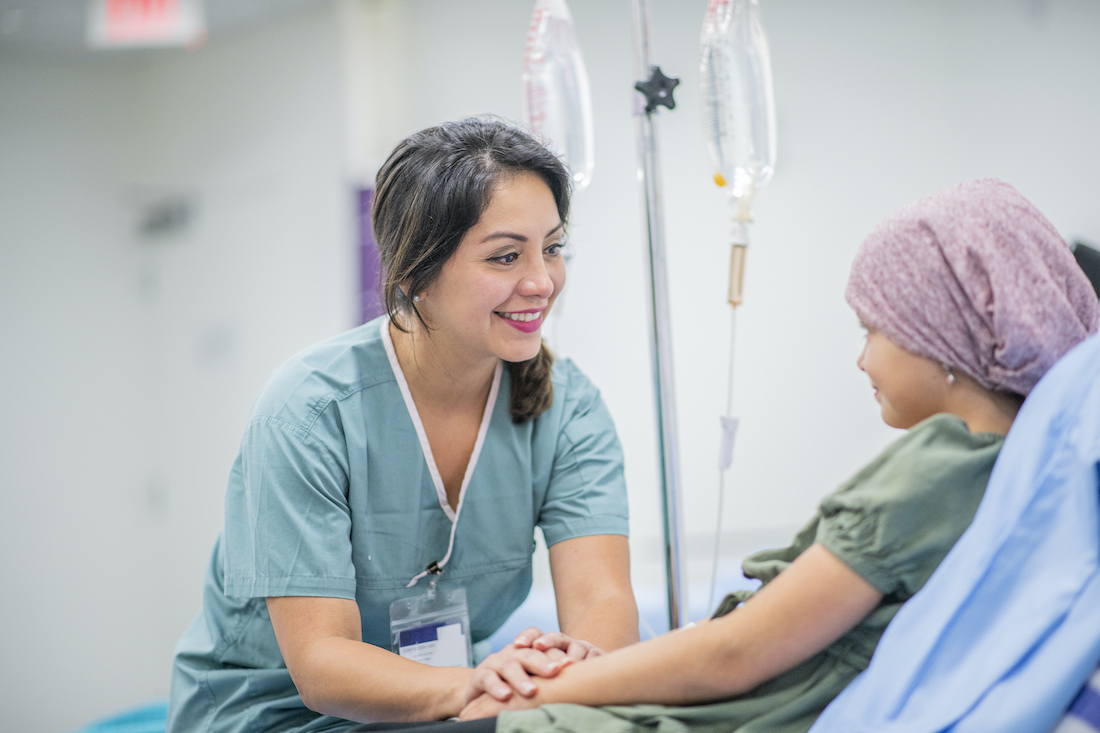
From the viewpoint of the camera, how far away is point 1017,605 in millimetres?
695

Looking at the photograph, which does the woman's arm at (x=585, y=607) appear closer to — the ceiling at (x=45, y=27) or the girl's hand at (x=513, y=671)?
the girl's hand at (x=513, y=671)

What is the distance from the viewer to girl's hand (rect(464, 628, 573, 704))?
90 cm

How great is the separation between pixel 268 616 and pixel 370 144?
1.96 m

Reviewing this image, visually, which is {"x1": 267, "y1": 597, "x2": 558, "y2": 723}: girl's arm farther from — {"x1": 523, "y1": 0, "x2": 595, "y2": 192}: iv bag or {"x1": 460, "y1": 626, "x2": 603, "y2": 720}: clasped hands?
{"x1": 523, "y1": 0, "x2": 595, "y2": 192}: iv bag

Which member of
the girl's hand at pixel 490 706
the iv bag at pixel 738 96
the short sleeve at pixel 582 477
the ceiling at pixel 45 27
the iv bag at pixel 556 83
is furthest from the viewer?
the ceiling at pixel 45 27

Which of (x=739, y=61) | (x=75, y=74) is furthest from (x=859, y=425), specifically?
(x=75, y=74)

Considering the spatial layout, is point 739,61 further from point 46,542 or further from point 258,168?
point 46,542

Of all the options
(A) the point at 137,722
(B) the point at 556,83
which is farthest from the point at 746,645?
(A) the point at 137,722

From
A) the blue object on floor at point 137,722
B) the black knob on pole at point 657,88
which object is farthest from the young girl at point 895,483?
the blue object on floor at point 137,722

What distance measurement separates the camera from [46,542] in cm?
244

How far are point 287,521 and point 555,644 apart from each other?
373 millimetres

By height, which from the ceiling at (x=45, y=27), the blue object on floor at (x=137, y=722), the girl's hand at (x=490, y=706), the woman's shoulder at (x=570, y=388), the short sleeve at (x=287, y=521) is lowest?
the blue object on floor at (x=137, y=722)

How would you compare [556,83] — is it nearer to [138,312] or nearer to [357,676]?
[357,676]

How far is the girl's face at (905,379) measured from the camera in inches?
32.6
